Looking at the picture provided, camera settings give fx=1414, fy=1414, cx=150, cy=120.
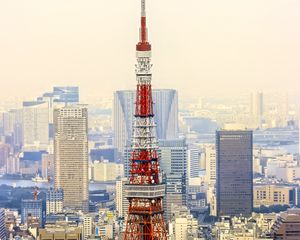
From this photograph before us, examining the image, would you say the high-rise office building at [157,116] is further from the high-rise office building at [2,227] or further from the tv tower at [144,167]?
the tv tower at [144,167]

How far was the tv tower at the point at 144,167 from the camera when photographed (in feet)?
48.8

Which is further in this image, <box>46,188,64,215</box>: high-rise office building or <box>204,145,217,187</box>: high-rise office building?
<box>204,145,217,187</box>: high-rise office building

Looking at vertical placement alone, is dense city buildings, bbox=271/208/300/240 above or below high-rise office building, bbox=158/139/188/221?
below

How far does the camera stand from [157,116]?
63.5ft

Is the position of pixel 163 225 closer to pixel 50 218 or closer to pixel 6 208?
pixel 50 218

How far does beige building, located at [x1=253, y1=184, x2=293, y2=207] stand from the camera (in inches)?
947

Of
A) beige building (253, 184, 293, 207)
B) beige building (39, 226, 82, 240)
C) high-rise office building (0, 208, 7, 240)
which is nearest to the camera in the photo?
beige building (39, 226, 82, 240)

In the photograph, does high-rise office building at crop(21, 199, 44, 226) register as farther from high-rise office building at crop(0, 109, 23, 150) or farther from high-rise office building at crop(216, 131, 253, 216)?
high-rise office building at crop(216, 131, 253, 216)

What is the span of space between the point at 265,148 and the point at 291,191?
0.90 meters

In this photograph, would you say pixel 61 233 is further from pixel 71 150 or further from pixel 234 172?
pixel 71 150

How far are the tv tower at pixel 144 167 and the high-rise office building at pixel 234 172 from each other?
28.6 feet

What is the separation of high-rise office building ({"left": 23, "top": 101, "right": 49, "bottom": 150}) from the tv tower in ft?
33.9

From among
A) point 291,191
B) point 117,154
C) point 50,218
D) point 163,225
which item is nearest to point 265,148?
point 291,191

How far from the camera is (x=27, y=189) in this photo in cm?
2734
